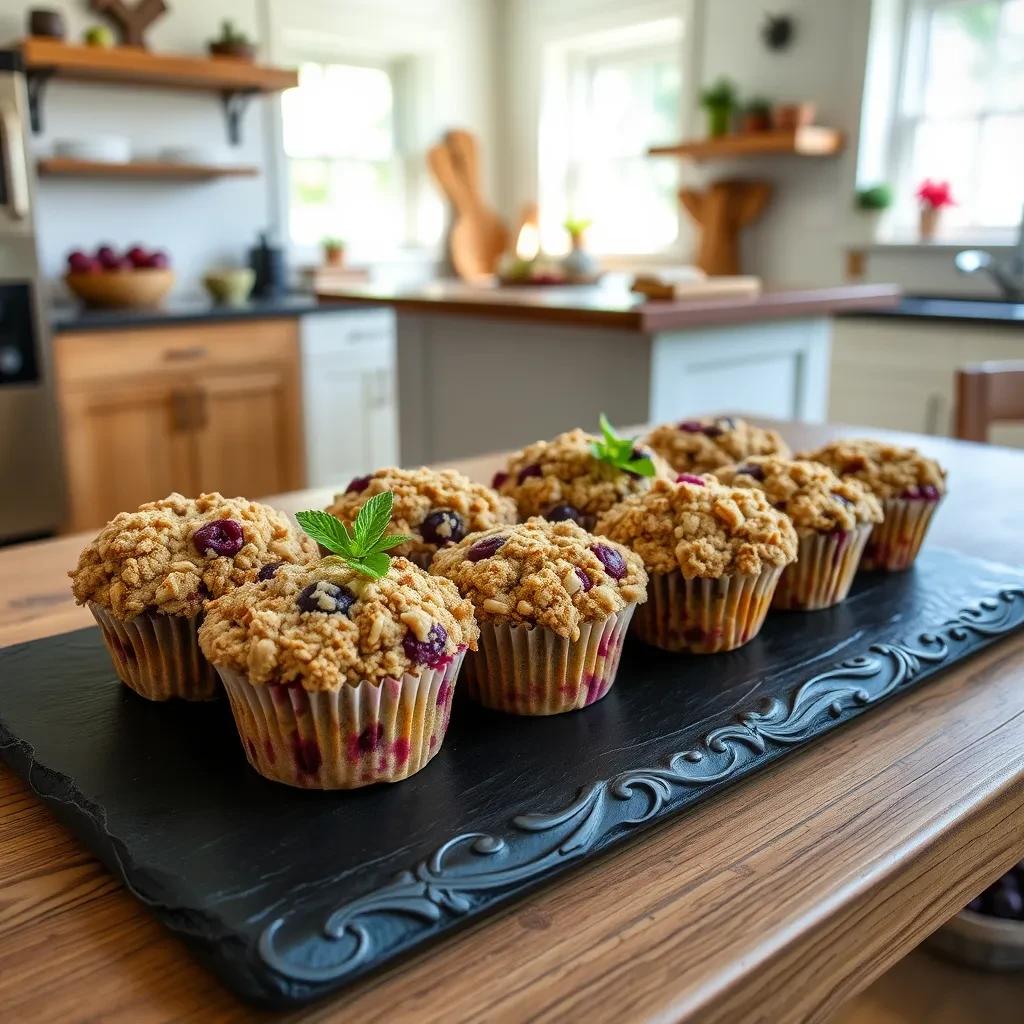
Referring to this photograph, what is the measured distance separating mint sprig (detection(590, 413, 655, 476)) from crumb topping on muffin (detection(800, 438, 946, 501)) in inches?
9.3

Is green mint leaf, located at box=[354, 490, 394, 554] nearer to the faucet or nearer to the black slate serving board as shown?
the black slate serving board

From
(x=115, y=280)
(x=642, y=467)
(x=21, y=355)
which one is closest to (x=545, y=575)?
(x=642, y=467)

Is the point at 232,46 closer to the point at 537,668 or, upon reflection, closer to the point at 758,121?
the point at 758,121

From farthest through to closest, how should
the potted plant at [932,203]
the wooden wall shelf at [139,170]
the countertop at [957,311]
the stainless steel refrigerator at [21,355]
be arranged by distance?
the potted plant at [932,203] → the wooden wall shelf at [139,170] → the countertop at [957,311] → the stainless steel refrigerator at [21,355]

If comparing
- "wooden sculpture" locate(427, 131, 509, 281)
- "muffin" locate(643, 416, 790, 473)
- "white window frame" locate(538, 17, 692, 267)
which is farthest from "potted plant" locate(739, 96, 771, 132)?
"muffin" locate(643, 416, 790, 473)

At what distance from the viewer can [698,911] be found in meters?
0.54

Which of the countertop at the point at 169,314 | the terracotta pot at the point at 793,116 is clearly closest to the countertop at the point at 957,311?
the terracotta pot at the point at 793,116

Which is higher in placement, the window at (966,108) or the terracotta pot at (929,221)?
the window at (966,108)

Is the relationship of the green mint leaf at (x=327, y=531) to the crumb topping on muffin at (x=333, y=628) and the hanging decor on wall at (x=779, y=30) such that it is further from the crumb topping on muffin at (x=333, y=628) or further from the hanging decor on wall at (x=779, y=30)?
the hanging decor on wall at (x=779, y=30)

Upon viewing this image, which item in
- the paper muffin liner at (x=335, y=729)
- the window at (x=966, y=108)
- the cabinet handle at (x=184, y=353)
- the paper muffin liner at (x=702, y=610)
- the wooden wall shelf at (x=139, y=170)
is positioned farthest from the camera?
the window at (x=966, y=108)

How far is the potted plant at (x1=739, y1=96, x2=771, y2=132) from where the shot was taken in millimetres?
4117

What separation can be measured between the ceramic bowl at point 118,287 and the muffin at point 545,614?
3.10 meters

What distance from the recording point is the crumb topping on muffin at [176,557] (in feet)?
2.41

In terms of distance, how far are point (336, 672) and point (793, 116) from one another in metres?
3.89
